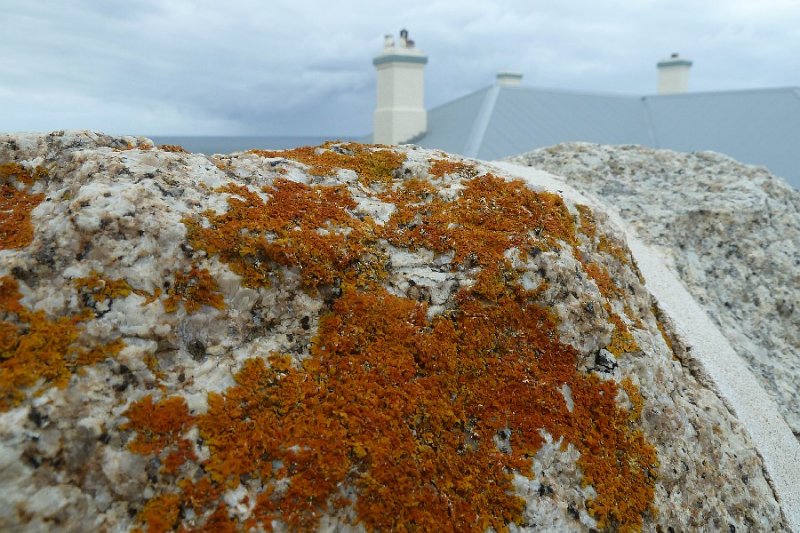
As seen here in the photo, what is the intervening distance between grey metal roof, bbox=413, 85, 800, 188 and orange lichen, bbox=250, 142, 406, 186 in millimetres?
20072

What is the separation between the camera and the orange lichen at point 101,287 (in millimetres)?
3916

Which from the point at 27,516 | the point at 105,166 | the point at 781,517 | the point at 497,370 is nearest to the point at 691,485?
the point at 781,517

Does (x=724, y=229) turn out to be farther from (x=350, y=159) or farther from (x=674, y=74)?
(x=674, y=74)

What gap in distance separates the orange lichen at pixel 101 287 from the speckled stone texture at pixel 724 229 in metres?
8.34

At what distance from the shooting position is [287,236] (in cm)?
479

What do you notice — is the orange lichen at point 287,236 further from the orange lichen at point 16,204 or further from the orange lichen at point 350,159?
the orange lichen at point 16,204

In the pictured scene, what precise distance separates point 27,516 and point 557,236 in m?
5.06

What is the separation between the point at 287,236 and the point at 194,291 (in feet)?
3.08

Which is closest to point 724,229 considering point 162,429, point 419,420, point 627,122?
point 419,420

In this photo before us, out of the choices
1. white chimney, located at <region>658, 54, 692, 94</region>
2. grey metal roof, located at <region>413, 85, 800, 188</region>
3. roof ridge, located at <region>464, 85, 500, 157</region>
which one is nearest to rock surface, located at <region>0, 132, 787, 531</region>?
roof ridge, located at <region>464, 85, 500, 157</region>

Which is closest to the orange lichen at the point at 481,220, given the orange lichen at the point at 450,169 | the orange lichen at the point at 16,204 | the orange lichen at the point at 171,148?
the orange lichen at the point at 450,169

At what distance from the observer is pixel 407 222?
566 cm

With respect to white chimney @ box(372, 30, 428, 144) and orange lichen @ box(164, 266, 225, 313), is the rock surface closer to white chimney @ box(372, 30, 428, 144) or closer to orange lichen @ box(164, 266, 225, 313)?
orange lichen @ box(164, 266, 225, 313)

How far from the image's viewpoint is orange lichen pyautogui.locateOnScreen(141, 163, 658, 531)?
3.81 meters
